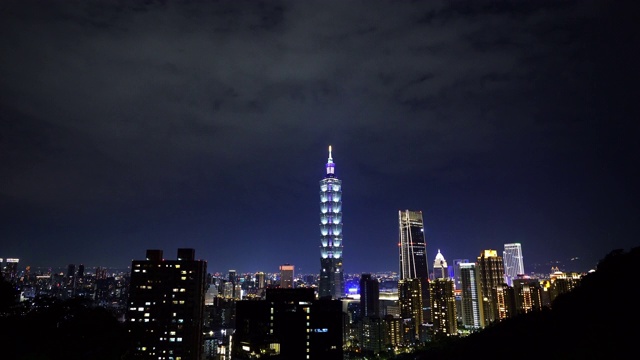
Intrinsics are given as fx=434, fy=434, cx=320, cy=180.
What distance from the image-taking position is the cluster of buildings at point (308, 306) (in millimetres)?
37125

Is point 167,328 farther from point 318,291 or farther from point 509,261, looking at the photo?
point 509,261

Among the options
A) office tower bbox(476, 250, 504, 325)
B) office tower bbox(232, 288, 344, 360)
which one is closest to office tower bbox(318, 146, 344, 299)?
office tower bbox(476, 250, 504, 325)

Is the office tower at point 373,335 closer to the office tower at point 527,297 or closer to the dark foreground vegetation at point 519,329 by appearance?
the office tower at point 527,297

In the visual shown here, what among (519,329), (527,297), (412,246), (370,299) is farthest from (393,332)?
(412,246)

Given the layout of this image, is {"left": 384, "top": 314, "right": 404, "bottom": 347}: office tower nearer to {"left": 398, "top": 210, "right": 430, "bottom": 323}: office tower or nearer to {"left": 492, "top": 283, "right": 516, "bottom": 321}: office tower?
{"left": 492, "top": 283, "right": 516, "bottom": 321}: office tower

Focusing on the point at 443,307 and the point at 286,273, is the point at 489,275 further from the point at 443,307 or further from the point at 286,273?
the point at 286,273

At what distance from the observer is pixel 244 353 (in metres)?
42.2

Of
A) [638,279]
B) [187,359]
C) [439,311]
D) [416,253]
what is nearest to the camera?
[638,279]

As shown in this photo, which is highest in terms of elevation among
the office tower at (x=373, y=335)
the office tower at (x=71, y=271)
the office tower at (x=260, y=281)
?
the office tower at (x=71, y=271)

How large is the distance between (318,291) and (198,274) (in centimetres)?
7981

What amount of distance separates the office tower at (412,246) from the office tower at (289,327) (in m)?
84.0

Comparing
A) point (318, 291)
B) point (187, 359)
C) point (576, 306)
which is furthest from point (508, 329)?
point (318, 291)

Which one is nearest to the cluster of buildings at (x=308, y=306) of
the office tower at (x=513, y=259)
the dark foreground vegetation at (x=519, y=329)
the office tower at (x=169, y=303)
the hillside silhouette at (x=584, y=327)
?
the office tower at (x=169, y=303)

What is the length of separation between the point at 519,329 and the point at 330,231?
88.7 metres
